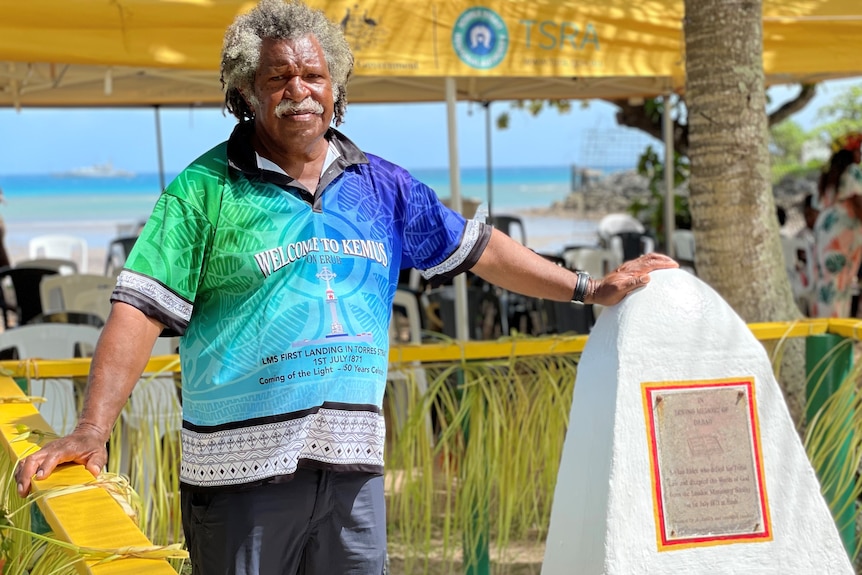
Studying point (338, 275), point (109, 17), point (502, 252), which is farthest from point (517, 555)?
point (109, 17)

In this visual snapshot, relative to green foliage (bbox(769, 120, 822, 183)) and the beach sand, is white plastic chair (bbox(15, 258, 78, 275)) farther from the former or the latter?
green foliage (bbox(769, 120, 822, 183))

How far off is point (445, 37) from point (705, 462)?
2.92 m

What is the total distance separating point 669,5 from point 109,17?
10.1ft

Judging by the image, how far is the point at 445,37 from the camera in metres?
4.98

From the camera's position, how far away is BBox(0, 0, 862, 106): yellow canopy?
4328 mm

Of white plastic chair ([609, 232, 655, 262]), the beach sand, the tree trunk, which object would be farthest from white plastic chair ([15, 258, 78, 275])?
the beach sand

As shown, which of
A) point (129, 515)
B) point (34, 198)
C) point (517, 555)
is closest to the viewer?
point (129, 515)

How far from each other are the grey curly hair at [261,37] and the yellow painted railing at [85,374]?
92cm

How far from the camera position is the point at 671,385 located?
272cm

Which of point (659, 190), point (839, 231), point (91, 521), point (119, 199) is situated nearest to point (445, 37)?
point (839, 231)

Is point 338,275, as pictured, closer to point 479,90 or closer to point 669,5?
point 669,5

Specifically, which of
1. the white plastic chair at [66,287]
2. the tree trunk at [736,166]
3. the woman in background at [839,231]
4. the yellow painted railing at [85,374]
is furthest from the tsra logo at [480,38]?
the white plastic chair at [66,287]

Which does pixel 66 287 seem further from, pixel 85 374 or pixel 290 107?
pixel 290 107

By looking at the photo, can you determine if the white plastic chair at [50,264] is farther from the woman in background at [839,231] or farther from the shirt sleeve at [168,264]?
the shirt sleeve at [168,264]
